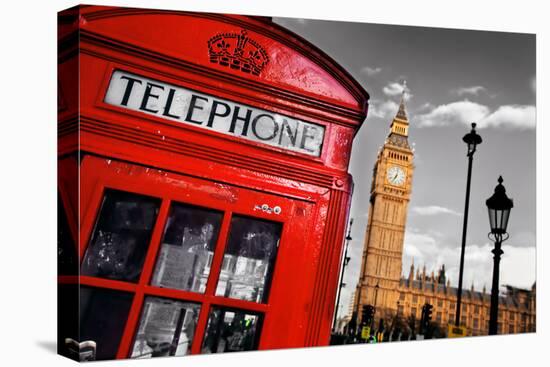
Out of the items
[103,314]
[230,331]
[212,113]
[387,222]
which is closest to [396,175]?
[387,222]

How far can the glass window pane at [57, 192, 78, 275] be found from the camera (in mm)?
3191

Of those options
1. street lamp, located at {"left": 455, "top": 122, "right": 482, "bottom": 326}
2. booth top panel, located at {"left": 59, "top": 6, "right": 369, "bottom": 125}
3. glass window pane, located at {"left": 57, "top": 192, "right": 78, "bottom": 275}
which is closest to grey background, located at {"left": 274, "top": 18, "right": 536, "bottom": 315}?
street lamp, located at {"left": 455, "top": 122, "right": 482, "bottom": 326}

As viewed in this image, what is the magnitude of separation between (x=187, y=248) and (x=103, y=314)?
0.60 meters

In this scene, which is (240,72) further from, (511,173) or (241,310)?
(511,173)

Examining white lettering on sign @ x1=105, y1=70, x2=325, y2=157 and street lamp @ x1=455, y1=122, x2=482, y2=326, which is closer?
white lettering on sign @ x1=105, y1=70, x2=325, y2=157

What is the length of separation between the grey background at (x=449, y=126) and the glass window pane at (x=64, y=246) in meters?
1.98

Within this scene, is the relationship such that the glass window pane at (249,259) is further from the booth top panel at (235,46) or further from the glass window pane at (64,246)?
the booth top panel at (235,46)

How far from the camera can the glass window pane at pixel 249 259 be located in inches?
133

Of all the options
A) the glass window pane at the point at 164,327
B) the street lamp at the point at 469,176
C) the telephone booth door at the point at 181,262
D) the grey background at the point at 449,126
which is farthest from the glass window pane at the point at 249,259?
the street lamp at the point at 469,176

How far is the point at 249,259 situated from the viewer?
343 cm

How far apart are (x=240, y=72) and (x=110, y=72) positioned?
0.86 meters

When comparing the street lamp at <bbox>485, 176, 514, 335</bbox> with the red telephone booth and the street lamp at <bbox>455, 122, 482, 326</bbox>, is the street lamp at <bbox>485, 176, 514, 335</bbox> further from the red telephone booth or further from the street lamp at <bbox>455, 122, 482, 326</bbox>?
the red telephone booth

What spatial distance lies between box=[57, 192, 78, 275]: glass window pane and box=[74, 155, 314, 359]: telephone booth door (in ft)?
0.39

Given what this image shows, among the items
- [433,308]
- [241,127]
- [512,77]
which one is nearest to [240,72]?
[241,127]
